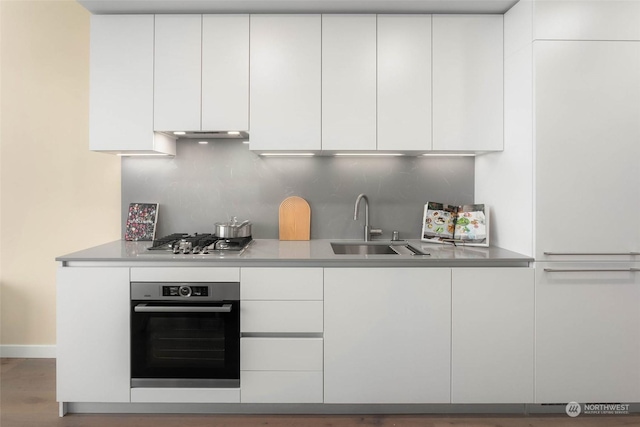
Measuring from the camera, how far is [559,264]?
2227 millimetres

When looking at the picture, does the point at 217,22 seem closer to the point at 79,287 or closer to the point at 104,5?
the point at 104,5

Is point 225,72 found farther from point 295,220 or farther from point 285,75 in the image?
point 295,220

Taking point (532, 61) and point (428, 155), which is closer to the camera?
point (532, 61)

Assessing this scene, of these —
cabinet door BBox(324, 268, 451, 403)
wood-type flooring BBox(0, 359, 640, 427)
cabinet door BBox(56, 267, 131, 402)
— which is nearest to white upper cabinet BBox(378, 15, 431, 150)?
cabinet door BBox(324, 268, 451, 403)

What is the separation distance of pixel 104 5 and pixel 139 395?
2316 mm

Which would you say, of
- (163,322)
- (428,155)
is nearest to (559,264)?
(428,155)

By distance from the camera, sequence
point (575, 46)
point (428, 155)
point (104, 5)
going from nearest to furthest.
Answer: point (575, 46), point (104, 5), point (428, 155)

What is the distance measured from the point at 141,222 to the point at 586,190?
2.86 m

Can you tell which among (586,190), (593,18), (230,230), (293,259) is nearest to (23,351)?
(230,230)

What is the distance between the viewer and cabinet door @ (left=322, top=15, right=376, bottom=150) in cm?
253

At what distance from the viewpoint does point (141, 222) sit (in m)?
2.90

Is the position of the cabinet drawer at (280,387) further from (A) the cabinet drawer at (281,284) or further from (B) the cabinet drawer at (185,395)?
(A) the cabinet drawer at (281,284)

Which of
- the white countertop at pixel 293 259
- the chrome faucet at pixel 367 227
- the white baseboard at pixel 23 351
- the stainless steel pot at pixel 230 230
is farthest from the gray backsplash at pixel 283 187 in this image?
the white baseboard at pixel 23 351

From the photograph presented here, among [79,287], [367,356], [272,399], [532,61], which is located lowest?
[272,399]
